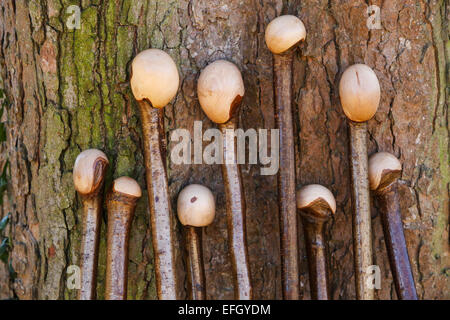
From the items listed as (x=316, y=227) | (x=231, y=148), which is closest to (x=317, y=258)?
(x=316, y=227)

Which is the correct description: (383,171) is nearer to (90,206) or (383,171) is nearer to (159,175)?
(159,175)

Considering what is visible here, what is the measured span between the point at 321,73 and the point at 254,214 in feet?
1.11

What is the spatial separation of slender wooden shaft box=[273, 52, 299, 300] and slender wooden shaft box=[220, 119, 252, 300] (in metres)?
0.08

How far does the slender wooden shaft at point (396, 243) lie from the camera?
0.94 m

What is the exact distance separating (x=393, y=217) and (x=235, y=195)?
1.07 feet

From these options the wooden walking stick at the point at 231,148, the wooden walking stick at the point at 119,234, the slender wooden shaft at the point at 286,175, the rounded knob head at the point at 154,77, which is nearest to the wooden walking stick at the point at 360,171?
the slender wooden shaft at the point at 286,175

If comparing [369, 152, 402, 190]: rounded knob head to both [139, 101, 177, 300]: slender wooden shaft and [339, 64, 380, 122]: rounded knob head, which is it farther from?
[139, 101, 177, 300]: slender wooden shaft

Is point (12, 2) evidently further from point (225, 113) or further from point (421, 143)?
point (421, 143)

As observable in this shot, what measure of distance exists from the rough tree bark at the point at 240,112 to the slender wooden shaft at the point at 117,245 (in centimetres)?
8

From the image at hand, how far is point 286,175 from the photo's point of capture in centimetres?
94

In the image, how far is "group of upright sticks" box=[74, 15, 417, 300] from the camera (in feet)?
3.00

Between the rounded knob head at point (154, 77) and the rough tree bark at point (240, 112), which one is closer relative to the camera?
the rounded knob head at point (154, 77)

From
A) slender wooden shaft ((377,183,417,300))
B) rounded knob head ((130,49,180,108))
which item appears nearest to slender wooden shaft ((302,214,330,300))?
slender wooden shaft ((377,183,417,300))

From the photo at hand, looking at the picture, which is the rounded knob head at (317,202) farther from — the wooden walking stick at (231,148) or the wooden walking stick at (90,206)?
the wooden walking stick at (90,206)
